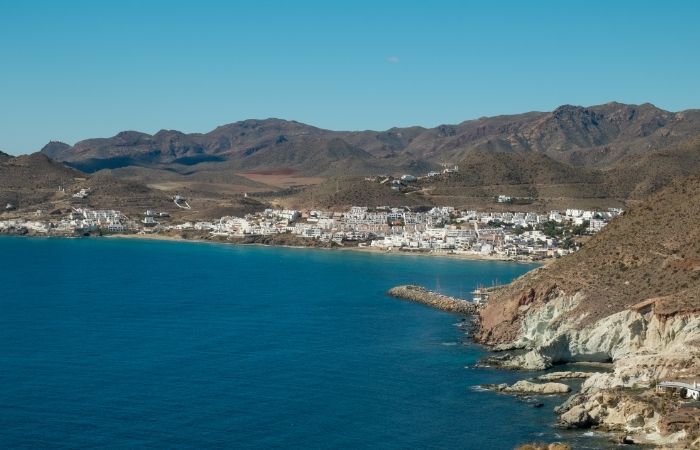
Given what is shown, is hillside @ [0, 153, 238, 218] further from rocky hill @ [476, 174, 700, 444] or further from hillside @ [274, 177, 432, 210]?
rocky hill @ [476, 174, 700, 444]

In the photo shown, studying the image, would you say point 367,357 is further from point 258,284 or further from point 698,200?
point 258,284

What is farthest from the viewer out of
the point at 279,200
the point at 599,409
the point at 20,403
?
the point at 279,200

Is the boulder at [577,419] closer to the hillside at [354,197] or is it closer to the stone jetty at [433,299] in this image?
the stone jetty at [433,299]

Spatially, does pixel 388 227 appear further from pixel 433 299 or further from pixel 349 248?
pixel 433 299

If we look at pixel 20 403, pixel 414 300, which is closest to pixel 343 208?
pixel 414 300

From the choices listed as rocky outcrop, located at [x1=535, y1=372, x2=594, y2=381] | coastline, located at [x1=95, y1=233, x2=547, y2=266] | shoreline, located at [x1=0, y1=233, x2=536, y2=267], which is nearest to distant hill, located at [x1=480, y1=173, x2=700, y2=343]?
rocky outcrop, located at [x1=535, y1=372, x2=594, y2=381]

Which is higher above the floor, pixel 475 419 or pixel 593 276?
pixel 593 276

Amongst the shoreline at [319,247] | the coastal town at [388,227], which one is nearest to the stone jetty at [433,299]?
the shoreline at [319,247]
